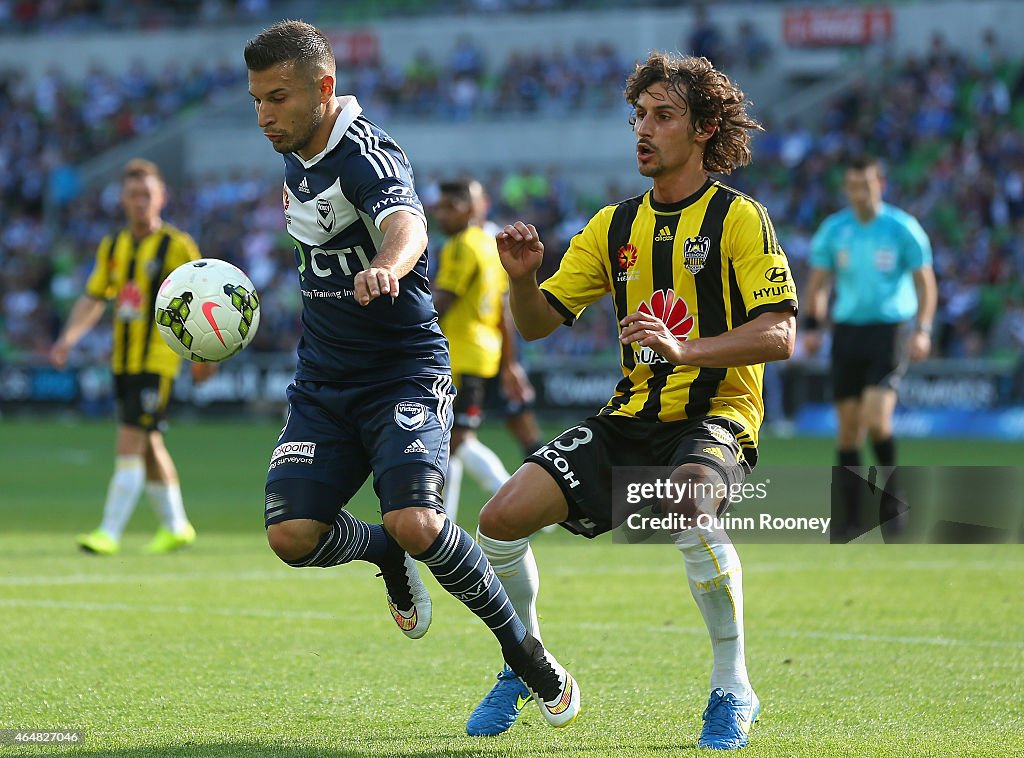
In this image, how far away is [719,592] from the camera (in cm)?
511

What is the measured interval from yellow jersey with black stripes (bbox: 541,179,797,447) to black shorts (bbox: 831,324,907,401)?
5.81 m

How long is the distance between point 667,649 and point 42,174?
106ft

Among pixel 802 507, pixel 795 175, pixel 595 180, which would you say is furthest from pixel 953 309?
A: pixel 802 507

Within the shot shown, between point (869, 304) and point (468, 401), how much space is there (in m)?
3.05

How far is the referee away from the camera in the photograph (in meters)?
11.1

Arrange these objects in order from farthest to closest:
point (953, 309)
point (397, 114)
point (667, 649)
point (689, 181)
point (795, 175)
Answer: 1. point (397, 114)
2. point (795, 175)
3. point (953, 309)
4. point (667, 649)
5. point (689, 181)

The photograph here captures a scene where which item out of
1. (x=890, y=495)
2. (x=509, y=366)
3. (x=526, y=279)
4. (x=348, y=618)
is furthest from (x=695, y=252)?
(x=890, y=495)

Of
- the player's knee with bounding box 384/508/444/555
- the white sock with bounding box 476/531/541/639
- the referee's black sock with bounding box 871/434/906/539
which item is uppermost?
the player's knee with bounding box 384/508/444/555

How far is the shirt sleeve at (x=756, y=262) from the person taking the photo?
514cm

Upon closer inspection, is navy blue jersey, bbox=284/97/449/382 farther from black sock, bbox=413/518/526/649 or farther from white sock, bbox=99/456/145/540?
white sock, bbox=99/456/145/540

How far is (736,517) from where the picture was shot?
6.07m

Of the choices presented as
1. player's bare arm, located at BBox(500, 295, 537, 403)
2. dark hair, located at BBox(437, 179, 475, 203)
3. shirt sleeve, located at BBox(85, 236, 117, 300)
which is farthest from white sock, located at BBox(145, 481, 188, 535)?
dark hair, located at BBox(437, 179, 475, 203)

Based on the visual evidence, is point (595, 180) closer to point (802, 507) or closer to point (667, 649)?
point (802, 507)

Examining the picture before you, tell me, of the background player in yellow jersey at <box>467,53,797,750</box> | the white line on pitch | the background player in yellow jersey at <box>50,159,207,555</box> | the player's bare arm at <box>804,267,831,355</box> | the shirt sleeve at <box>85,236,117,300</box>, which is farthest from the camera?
the player's bare arm at <box>804,267,831,355</box>
